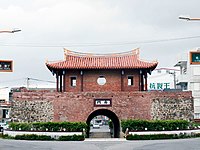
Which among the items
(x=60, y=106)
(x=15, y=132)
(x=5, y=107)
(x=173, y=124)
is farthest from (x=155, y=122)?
(x=5, y=107)

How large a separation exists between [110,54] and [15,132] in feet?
36.4

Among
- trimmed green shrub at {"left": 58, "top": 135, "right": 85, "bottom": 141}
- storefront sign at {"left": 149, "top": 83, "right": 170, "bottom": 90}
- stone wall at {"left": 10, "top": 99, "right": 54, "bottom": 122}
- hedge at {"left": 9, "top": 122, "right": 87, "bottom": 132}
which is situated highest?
storefront sign at {"left": 149, "top": 83, "right": 170, "bottom": 90}

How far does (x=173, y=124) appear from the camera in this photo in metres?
29.4

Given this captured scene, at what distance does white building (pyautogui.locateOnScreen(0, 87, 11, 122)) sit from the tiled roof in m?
30.5

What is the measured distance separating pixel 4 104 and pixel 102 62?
3430 centimetres

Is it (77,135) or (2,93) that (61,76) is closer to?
(77,135)

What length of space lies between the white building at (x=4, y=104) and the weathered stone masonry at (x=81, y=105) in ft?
101

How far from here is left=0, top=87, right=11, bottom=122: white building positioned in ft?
209

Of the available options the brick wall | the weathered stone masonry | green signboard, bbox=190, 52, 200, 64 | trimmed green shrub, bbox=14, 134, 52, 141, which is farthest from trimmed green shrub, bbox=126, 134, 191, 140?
green signboard, bbox=190, 52, 200, 64

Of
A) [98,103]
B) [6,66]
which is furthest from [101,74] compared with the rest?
[6,66]

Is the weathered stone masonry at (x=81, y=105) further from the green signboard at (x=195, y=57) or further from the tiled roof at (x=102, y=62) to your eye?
the green signboard at (x=195, y=57)

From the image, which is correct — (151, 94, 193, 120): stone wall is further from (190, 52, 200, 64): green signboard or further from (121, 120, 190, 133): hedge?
(190, 52, 200, 64): green signboard

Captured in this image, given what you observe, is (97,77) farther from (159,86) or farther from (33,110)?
(159,86)

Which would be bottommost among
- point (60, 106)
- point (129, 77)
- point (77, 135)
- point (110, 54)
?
point (77, 135)
